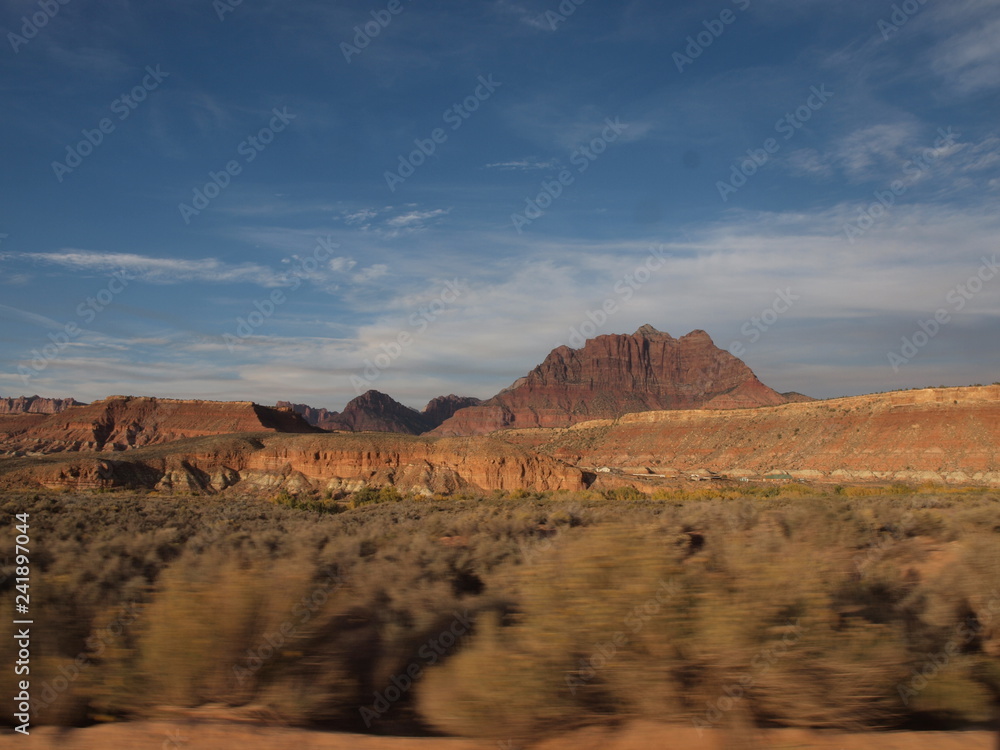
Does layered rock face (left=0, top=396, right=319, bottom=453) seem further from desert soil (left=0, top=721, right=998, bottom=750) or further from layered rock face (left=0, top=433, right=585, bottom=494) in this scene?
desert soil (left=0, top=721, right=998, bottom=750)

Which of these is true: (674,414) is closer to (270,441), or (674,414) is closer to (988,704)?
(270,441)

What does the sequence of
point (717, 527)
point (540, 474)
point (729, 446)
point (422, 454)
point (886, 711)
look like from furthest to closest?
point (729, 446) → point (422, 454) → point (540, 474) → point (717, 527) → point (886, 711)

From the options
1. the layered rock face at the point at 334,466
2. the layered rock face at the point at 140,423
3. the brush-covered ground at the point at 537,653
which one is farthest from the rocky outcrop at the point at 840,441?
the brush-covered ground at the point at 537,653

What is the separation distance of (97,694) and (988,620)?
8176 millimetres

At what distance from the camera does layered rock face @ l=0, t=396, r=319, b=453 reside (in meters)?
80.9

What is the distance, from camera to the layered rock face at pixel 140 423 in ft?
265

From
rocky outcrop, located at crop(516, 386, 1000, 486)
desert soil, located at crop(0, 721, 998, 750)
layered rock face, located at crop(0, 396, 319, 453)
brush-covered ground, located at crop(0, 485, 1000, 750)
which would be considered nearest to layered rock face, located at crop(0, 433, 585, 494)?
rocky outcrop, located at crop(516, 386, 1000, 486)

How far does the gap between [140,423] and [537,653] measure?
97.0 metres

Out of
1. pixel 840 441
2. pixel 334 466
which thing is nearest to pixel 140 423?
pixel 334 466

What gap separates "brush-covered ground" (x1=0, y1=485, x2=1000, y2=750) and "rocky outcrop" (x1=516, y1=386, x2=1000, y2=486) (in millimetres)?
49994

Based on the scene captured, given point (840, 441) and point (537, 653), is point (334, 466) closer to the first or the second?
point (840, 441)

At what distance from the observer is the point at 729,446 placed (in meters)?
69.7

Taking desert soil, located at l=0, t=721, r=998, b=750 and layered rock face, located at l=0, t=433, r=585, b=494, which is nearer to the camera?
desert soil, located at l=0, t=721, r=998, b=750

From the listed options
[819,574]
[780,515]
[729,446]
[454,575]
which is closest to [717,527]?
[780,515]
